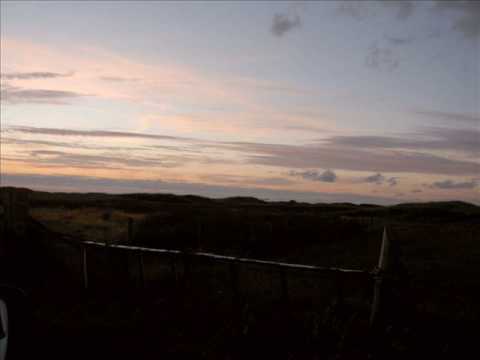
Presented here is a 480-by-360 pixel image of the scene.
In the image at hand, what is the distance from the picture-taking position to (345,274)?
9.03m

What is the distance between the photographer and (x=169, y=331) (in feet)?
29.8

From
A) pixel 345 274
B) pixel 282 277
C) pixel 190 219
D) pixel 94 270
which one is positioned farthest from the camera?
pixel 190 219

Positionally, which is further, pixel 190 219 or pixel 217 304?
pixel 190 219

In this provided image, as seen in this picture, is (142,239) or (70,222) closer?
(142,239)

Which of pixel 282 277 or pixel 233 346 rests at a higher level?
pixel 282 277

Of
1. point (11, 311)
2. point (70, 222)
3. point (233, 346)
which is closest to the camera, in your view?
point (11, 311)

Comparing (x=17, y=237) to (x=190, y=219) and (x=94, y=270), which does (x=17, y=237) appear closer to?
(x=94, y=270)

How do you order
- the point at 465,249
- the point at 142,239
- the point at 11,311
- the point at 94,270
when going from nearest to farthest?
the point at 11,311 < the point at 94,270 < the point at 465,249 < the point at 142,239


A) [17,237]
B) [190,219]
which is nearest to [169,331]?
[17,237]

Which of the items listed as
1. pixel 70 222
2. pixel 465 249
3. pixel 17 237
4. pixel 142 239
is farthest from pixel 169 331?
pixel 70 222

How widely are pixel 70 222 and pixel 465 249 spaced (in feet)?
84.5

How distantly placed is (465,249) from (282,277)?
13.4 m

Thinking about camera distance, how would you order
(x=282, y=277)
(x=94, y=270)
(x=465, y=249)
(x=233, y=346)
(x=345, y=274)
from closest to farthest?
(x=233, y=346), (x=345, y=274), (x=282, y=277), (x=94, y=270), (x=465, y=249)

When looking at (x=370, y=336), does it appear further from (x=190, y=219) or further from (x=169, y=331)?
(x=190, y=219)
